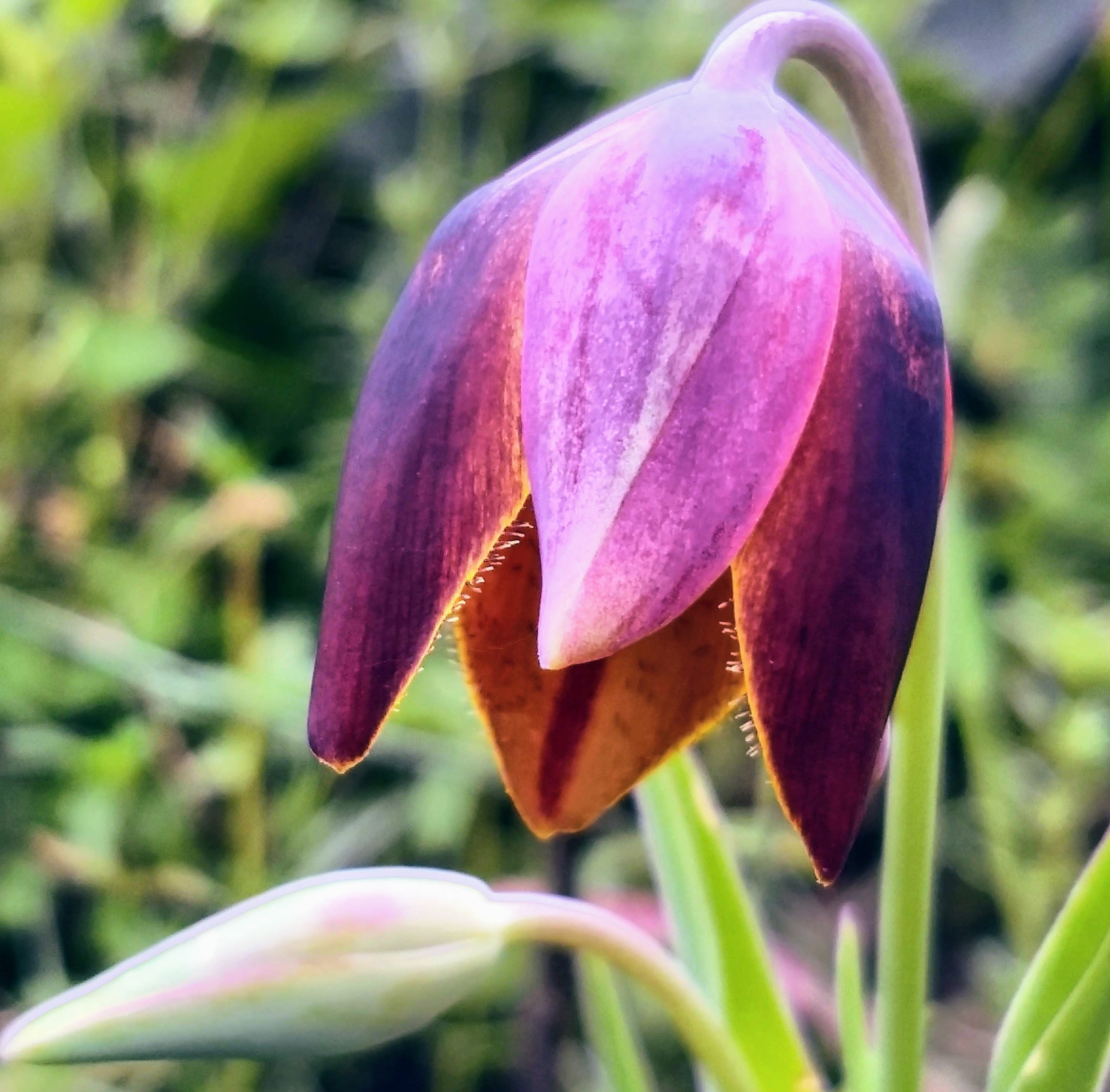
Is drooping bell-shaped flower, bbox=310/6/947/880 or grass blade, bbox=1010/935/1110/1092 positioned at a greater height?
drooping bell-shaped flower, bbox=310/6/947/880

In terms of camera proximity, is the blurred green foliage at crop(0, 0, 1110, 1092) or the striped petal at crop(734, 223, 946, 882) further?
the blurred green foliage at crop(0, 0, 1110, 1092)

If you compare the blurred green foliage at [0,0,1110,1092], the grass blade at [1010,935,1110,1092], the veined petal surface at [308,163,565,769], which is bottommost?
the blurred green foliage at [0,0,1110,1092]

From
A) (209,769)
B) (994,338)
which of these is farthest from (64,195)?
(994,338)

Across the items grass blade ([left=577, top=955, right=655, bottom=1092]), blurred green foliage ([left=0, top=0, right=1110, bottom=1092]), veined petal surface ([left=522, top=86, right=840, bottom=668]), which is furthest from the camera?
blurred green foliage ([left=0, top=0, right=1110, bottom=1092])

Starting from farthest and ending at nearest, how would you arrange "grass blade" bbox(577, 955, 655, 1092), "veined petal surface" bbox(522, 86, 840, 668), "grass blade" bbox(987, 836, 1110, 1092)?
"grass blade" bbox(577, 955, 655, 1092), "grass blade" bbox(987, 836, 1110, 1092), "veined petal surface" bbox(522, 86, 840, 668)

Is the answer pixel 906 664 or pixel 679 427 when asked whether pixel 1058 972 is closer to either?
pixel 906 664

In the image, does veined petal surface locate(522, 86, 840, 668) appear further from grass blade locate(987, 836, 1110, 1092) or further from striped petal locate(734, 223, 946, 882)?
grass blade locate(987, 836, 1110, 1092)

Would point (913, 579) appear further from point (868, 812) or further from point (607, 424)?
point (868, 812)

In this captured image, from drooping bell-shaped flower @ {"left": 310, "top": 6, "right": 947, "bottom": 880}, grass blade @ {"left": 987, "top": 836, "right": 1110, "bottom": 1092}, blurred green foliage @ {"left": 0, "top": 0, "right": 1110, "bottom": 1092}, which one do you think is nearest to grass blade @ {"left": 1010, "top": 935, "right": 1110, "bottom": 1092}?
grass blade @ {"left": 987, "top": 836, "right": 1110, "bottom": 1092}

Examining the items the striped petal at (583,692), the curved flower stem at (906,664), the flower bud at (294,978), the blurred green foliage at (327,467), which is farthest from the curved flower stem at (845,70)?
the blurred green foliage at (327,467)
